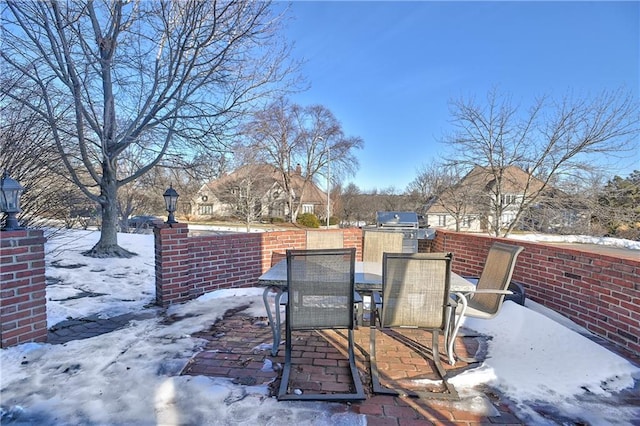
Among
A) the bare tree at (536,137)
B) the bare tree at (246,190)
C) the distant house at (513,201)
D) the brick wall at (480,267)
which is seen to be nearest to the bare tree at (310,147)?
the bare tree at (246,190)

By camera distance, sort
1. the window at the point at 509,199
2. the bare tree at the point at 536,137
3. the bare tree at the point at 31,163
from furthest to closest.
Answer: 1. the window at the point at 509,199
2. the bare tree at the point at 536,137
3. the bare tree at the point at 31,163

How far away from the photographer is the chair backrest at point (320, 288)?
2074 millimetres

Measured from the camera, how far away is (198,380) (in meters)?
2.06

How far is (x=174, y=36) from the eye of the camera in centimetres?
527

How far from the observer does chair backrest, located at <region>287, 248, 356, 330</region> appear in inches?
81.7

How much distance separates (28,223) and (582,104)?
484 inches

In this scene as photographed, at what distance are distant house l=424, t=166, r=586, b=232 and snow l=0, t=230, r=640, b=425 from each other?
7.39m

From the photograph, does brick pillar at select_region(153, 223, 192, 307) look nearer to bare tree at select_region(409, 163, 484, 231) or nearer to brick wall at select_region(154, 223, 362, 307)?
brick wall at select_region(154, 223, 362, 307)

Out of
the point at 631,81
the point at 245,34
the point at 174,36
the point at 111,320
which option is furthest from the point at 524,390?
the point at 631,81

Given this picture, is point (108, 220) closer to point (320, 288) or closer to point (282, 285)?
point (282, 285)

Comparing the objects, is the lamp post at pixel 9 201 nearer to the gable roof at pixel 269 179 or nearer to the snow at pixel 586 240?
the snow at pixel 586 240

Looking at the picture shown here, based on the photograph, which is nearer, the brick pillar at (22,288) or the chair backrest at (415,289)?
the chair backrest at (415,289)

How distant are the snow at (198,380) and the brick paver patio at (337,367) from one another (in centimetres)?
9

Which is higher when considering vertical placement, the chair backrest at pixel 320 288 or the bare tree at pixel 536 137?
the bare tree at pixel 536 137
